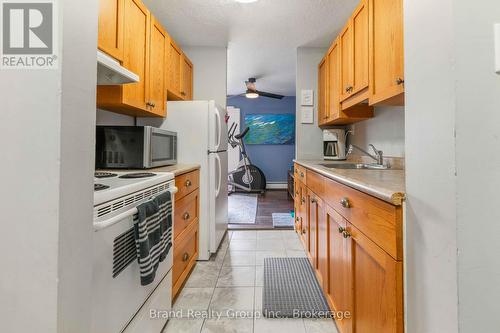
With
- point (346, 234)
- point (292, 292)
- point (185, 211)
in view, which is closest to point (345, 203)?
point (346, 234)

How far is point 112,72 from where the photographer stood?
4.08ft

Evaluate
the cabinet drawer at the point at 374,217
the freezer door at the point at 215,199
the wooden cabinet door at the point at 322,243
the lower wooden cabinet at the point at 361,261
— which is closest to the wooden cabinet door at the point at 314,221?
the wooden cabinet door at the point at 322,243

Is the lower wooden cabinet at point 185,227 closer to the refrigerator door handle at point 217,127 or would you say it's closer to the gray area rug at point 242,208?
the refrigerator door handle at point 217,127

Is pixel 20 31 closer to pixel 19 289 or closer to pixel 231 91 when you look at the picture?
pixel 19 289

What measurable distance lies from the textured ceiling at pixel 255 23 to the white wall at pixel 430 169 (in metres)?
1.91

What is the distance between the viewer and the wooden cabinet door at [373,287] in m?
0.73

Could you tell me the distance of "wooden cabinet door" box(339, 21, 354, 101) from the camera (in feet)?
6.62

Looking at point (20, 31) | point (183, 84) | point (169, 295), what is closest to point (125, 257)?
point (169, 295)

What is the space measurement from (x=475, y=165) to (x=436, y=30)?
1.02 ft

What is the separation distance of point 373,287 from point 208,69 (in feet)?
9.73

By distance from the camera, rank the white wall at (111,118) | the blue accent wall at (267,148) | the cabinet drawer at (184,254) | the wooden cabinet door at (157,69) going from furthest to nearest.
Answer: the blue accent wall at (267,148)
the wooden cabinet door at (157,69)
the white wall at (111,118)
the cabinet drawer at (184,254)

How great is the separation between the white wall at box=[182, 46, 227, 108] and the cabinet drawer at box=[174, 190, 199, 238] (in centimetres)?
150

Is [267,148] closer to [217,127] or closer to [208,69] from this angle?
[208,69]

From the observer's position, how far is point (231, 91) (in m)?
5.69
